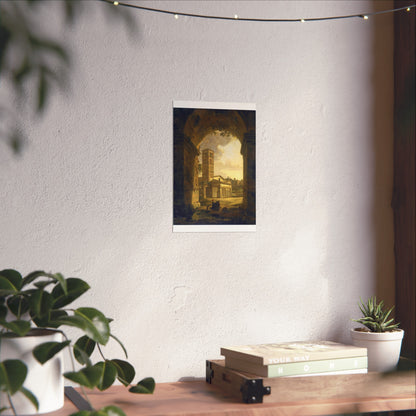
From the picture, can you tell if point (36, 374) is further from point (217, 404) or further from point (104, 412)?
point (217, 404)

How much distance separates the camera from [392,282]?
82.7 inches

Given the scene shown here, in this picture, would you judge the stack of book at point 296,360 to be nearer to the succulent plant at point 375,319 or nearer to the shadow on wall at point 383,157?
the succulent plant at point 375,319

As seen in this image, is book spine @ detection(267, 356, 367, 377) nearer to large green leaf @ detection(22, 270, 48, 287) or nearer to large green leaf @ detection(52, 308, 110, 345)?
large green leaf @ detection(52, 308, 110, 345)

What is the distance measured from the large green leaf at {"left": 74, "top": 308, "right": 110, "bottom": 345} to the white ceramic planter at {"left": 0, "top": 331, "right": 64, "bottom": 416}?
113 millimetres

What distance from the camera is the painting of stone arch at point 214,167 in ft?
6.32

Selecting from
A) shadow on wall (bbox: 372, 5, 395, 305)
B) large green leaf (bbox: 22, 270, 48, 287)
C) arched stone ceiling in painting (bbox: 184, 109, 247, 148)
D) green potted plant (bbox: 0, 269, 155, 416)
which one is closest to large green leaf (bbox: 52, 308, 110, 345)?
green potted plant (bbox: 0, 269, 155, 416)

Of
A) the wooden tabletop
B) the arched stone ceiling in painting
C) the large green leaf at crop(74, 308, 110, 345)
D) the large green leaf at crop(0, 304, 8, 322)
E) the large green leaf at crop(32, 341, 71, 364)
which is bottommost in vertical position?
the wooden tabletop

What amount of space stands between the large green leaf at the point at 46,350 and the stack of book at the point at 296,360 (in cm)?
55

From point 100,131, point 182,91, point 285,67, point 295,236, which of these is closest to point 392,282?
point 295,236

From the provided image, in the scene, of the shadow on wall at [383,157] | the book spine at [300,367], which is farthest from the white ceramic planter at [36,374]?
the shadow on wall at [383,157]

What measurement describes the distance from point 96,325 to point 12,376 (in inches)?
9.3

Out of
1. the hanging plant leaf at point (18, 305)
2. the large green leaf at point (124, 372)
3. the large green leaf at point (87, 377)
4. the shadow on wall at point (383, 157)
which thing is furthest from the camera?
the shadow on wall at point (383, 157)

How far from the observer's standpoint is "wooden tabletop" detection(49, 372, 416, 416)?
1.51m

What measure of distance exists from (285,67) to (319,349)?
37.7 inches
